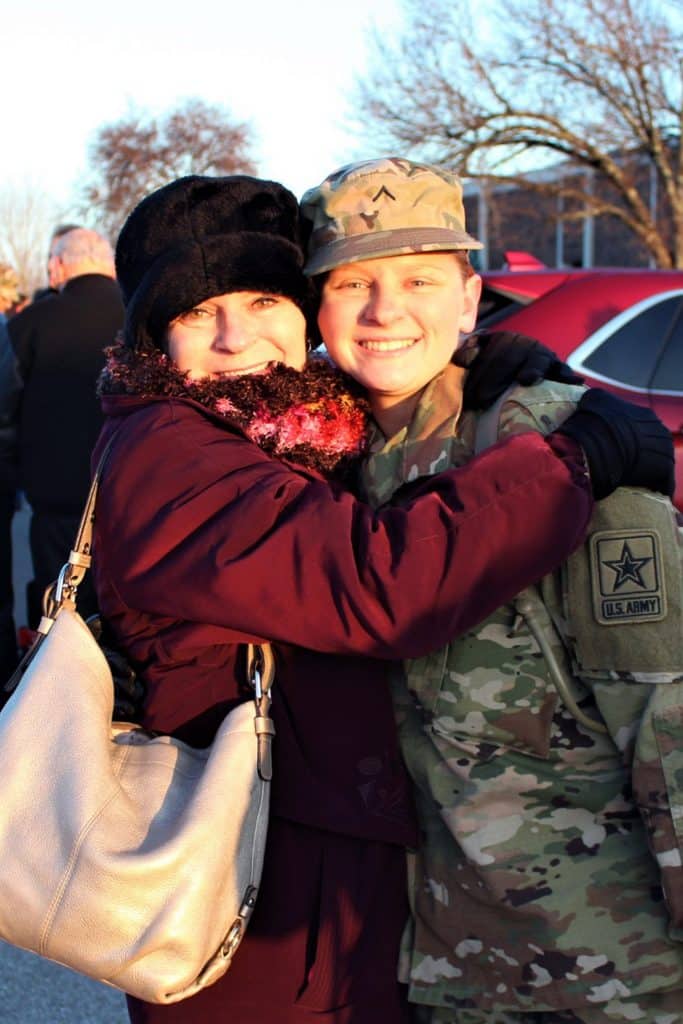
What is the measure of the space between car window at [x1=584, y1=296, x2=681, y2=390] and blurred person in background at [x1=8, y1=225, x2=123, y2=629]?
2.14 metres

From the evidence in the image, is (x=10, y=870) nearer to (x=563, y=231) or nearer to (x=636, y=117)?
(x=636, y=117)

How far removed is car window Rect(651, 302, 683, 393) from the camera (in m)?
4.61

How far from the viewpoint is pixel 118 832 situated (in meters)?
1.48

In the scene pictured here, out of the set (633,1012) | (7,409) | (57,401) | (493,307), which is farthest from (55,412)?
(633,1012)

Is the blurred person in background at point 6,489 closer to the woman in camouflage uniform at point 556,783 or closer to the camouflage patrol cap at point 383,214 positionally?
the camouflage patrol cap at point 383,214

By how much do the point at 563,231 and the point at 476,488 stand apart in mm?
29118

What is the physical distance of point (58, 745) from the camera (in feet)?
4.99

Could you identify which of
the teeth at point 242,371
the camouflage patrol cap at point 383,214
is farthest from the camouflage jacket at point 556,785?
the teeth at point 242,371

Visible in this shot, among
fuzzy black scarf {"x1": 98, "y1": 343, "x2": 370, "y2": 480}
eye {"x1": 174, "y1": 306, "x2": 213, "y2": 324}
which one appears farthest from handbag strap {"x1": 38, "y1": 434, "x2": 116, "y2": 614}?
eye {"x1": 174, "y1": 306, "x2": 213, "y2": 324}

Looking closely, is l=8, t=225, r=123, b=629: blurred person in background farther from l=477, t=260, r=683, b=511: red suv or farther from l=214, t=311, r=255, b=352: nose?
l=214, t=311, r=255, b=352: nose

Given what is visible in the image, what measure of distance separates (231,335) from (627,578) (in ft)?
2.42

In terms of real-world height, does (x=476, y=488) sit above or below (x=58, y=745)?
above

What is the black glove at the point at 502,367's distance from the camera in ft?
5.71

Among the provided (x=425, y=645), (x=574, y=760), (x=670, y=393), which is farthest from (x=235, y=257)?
(x=670, y=393)
